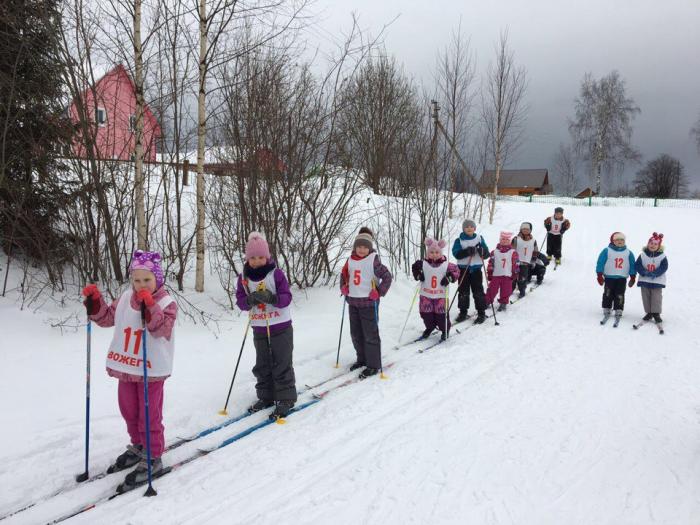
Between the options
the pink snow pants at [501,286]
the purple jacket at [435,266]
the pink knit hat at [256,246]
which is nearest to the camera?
the pink knit hat at [256,246]

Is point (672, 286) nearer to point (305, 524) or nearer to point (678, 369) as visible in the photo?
point (678, 369)

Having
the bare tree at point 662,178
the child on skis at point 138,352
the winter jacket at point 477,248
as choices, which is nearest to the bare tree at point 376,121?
the winter jacket at point 477,248

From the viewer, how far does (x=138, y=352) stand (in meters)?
3.34

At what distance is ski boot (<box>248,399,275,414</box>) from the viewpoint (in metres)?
4.44

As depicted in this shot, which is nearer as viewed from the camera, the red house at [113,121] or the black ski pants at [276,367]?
the black ski pants at [276,367]

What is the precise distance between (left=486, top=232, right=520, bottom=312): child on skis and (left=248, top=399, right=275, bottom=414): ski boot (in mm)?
5100

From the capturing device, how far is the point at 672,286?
11.1 metres

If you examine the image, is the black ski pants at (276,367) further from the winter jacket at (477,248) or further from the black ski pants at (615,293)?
the black ski pants at (615,293)

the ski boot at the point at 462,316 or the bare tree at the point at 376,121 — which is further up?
the bare tree at the point at 376,121

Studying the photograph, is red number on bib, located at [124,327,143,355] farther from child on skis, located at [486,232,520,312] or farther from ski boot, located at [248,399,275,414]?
child on skis, located at [486,232,520,312]

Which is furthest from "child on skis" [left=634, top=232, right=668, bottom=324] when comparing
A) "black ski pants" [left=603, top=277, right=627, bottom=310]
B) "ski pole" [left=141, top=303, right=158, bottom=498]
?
"ski pole" [left=141, top=303, right=158, bottom=498]

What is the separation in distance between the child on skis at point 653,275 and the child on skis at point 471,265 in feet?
9.01

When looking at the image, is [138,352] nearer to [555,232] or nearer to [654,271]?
[654,271]

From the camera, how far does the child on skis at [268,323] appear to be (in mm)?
4289
